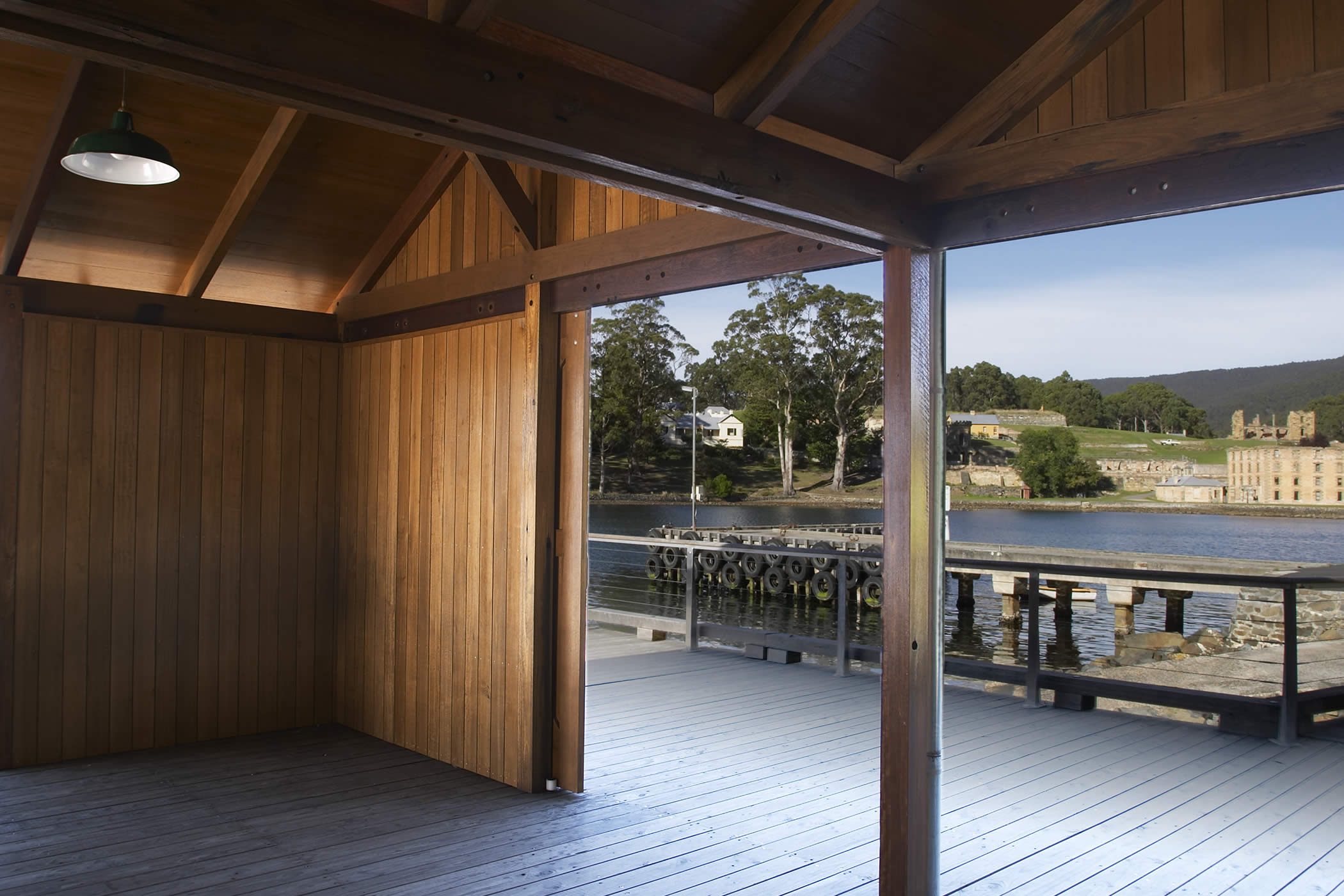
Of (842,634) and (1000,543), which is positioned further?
(1000,543)

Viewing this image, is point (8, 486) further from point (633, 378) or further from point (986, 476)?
point (633, 378)

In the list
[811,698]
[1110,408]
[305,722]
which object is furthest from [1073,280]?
[305,722]

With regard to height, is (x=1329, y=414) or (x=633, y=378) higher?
(x=633, y=378)

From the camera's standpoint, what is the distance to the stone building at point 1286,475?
46.3 ft

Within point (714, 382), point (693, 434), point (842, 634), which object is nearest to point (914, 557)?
point (842, 634)

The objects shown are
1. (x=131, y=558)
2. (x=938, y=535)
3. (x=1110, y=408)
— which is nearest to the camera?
(x=938, y=535)

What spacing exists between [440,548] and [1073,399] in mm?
17579

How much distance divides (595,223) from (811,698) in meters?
3.43

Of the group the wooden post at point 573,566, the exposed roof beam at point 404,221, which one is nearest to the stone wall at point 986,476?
the exposed roof beam at point 404,221

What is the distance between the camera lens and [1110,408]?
52.8ft

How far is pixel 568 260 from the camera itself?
4.27 metres

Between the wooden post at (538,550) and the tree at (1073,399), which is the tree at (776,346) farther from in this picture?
the wooden post at (538,550)

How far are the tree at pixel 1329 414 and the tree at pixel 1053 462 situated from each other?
884 cm

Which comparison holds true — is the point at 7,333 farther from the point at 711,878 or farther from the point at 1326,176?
the point at 1326,176
